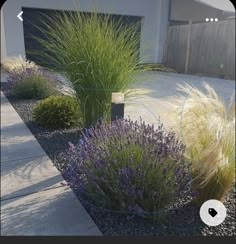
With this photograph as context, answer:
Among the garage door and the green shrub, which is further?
the green shrub

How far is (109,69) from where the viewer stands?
101cm

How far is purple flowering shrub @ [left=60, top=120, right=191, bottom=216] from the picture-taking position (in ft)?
5.08

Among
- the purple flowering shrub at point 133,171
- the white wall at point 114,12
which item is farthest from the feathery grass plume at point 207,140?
the white wall at point 114,12

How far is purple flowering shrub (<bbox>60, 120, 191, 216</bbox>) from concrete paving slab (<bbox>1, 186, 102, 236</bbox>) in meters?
0.11

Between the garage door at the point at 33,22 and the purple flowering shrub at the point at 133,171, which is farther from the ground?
the garage door at the point at 33,22

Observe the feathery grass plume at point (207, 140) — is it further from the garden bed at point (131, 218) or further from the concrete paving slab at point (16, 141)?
the concrete paving slab at point (16, 141)

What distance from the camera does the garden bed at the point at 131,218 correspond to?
1.26 m

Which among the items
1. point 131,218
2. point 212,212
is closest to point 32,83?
point 131,218

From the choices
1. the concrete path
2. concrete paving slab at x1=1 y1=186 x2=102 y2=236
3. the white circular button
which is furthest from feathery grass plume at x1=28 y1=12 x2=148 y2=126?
concrete paving slab at x1=1 y1=186 x2=102 y2=236

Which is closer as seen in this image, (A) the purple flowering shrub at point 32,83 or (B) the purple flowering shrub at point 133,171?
(A) the purple flowering shrub at point 32,83

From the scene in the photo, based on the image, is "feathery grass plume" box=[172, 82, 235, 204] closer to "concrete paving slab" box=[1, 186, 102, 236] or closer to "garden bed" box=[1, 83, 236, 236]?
"garden bed" box=[1, 83, 236, 236]

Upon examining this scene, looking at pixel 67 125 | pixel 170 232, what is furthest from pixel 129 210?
pixel 67 125

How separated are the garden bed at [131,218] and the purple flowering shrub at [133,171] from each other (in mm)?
52

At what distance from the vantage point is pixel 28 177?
1586 mm
